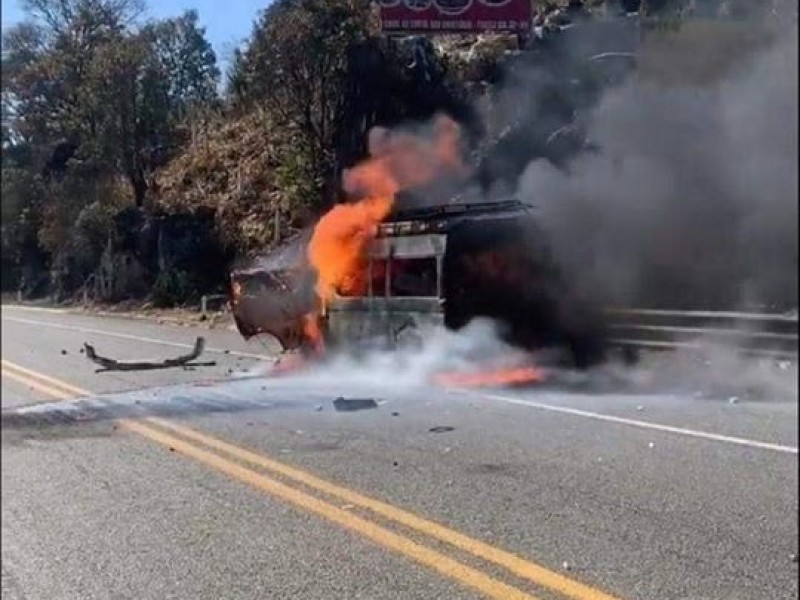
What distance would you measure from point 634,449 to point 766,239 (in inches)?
237

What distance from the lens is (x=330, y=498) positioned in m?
5.70

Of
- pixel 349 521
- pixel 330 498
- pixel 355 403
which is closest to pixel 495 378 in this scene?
pixel 355 403

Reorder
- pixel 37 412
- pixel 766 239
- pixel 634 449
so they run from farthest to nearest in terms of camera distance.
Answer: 1. pixel 634 449
2. pixel 37 412
3. pixel 766 239

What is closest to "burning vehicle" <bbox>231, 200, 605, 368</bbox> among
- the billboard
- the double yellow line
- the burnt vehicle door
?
the burnt vehicle door

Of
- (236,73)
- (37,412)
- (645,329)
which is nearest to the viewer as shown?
(645,329)

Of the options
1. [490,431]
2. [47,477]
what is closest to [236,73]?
[47,477]

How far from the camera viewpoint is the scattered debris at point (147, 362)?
3.17 m

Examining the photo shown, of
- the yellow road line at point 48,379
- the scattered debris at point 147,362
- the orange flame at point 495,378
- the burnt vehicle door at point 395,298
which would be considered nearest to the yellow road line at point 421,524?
the yellow road line at point 48,379

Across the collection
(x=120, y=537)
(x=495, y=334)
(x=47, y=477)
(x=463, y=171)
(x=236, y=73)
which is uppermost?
(x=236, y=73)

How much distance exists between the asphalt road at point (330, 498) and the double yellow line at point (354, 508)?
1cm

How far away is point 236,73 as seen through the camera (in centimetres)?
214

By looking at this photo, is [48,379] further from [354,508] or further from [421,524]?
[354,508]

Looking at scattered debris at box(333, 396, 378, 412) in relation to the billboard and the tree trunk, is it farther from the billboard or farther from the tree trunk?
the billboard

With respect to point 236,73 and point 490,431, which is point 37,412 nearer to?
point 236,73
